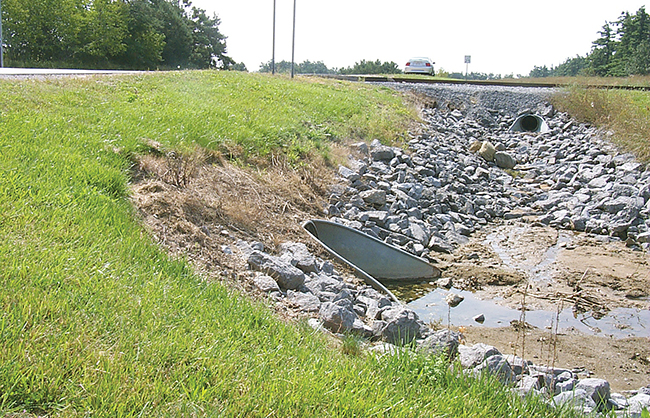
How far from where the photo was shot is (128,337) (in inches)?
118

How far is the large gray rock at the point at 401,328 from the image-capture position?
450 cm

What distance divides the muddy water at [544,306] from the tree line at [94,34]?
111 ft

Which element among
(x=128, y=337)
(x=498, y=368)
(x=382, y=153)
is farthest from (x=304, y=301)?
(x=382, y=153)

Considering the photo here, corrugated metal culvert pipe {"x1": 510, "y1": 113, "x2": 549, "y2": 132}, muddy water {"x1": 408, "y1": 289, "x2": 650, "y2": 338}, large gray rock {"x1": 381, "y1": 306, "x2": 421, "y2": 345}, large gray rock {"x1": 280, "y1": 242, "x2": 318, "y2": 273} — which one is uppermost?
corrugated metal culvert pipe {"x1": 510, "y1": 113, "x2": 549, "y2": 132}

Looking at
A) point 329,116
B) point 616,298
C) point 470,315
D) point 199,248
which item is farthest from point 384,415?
point 329,116

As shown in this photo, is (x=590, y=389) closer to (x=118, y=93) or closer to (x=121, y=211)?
(x=121, y=211)

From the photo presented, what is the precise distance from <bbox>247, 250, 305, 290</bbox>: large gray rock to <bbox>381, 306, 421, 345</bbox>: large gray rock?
107cm

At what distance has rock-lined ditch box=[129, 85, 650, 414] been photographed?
14.8 feet

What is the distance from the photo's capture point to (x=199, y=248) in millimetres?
5379

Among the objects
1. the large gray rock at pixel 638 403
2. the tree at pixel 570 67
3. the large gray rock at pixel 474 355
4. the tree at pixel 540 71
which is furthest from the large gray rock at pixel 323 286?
the tree at pixel 540 71

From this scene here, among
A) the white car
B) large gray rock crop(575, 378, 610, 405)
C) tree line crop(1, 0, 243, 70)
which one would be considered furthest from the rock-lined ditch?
tree line crop(1, 0, 243, 70)

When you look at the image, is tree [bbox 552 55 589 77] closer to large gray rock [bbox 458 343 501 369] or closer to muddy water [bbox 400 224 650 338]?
muddy water [bbox 400 224 650 338]

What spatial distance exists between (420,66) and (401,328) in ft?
119

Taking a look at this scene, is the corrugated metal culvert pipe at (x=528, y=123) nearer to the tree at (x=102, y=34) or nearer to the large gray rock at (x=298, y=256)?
the large gray rock at (x=298, y=256)
